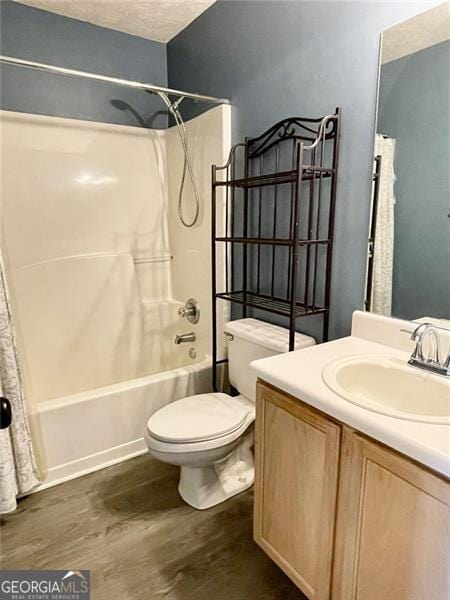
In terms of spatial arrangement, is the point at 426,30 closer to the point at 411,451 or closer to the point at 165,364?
the point at 411,451

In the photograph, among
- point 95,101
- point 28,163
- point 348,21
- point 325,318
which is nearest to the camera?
point 348,21

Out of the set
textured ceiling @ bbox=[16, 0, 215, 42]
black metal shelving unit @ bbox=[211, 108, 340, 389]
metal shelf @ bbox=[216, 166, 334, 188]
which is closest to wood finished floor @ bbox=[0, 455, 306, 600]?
black metal shelving unit @ bbox=[211, 108, 340, 389]

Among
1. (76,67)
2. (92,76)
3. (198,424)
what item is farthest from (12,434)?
(76,67)

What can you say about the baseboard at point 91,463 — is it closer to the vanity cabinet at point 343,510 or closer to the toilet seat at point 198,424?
the toilet seat at point 198,424

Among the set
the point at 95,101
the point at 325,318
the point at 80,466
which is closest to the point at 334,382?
the point at 325,318

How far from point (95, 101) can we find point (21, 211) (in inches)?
33.1

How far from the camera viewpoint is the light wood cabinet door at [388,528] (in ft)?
2.60

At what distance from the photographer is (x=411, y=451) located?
811 millimetres

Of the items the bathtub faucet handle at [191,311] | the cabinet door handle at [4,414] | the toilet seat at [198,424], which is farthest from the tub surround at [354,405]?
the bathtub faucet handle at [191,311]

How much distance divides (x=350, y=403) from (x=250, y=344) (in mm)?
863

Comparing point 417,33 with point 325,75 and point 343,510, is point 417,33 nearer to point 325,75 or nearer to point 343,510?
point 325,75

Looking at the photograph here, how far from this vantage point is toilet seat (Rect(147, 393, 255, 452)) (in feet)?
4.98

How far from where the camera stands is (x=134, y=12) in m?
2.12

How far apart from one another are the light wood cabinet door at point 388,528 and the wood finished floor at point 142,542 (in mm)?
508
